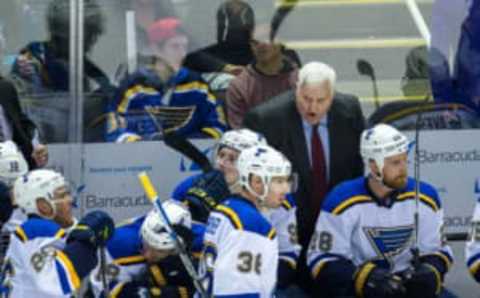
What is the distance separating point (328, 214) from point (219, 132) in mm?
1181

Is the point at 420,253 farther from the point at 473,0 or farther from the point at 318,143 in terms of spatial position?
the point at 473,0

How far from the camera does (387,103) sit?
10.4m

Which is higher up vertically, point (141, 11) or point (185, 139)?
point (141, 11)

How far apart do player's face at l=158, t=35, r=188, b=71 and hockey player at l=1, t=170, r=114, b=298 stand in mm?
1689

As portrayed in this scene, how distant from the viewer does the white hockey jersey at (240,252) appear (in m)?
8.16

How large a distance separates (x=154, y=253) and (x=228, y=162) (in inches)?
23.7

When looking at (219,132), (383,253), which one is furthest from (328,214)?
(219,132)

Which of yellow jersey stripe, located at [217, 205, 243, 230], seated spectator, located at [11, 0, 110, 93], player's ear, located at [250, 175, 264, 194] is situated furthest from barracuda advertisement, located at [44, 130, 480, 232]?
yellow jersey stripe, located at [217, 205, 243, 230]

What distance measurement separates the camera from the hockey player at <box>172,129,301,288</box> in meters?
9.16

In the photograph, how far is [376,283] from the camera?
903cm

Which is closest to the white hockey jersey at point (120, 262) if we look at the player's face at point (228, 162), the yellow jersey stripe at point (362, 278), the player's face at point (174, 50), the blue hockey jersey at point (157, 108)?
the player's face at point (228, 162)

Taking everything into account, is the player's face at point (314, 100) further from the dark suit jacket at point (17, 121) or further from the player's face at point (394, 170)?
the dark suit jacket at point (17, 121)

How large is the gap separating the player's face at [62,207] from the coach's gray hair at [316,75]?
1435 mm

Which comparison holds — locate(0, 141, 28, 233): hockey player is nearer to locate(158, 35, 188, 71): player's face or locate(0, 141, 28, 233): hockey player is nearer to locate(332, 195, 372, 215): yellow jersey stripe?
locate(158, 35, 188, 71): player's face
